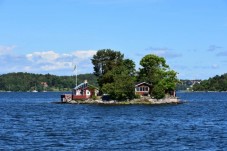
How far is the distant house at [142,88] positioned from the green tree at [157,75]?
1244 millimetres

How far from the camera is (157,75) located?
400 ft

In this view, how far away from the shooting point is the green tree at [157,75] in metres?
118

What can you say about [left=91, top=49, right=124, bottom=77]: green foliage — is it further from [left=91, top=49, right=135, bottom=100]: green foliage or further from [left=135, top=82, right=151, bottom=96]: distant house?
[left=135, top=82, right=151, bottom=96]: distant house

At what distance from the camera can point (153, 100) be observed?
391 ft

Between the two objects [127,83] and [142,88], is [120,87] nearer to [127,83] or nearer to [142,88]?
[127,83]

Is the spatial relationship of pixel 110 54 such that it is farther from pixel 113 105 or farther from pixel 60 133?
pixel 60 133

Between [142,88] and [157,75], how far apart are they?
14.8 ft

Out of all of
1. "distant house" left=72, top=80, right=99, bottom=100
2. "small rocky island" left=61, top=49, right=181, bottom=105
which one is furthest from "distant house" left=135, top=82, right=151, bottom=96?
"distant house" left=72, top=80, right=99, bottom=100

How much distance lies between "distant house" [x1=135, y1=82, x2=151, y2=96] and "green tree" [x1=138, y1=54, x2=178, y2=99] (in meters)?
1.24

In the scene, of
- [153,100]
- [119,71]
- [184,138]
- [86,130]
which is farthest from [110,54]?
[184,138]

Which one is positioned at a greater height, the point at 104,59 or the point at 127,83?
the point at 104,59

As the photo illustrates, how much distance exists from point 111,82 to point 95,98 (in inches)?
207

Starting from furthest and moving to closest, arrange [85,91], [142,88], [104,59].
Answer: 1. [104,59]
2. [85,91]
3. [142,88]

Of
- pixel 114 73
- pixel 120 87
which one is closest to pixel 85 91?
pixel 114 73
